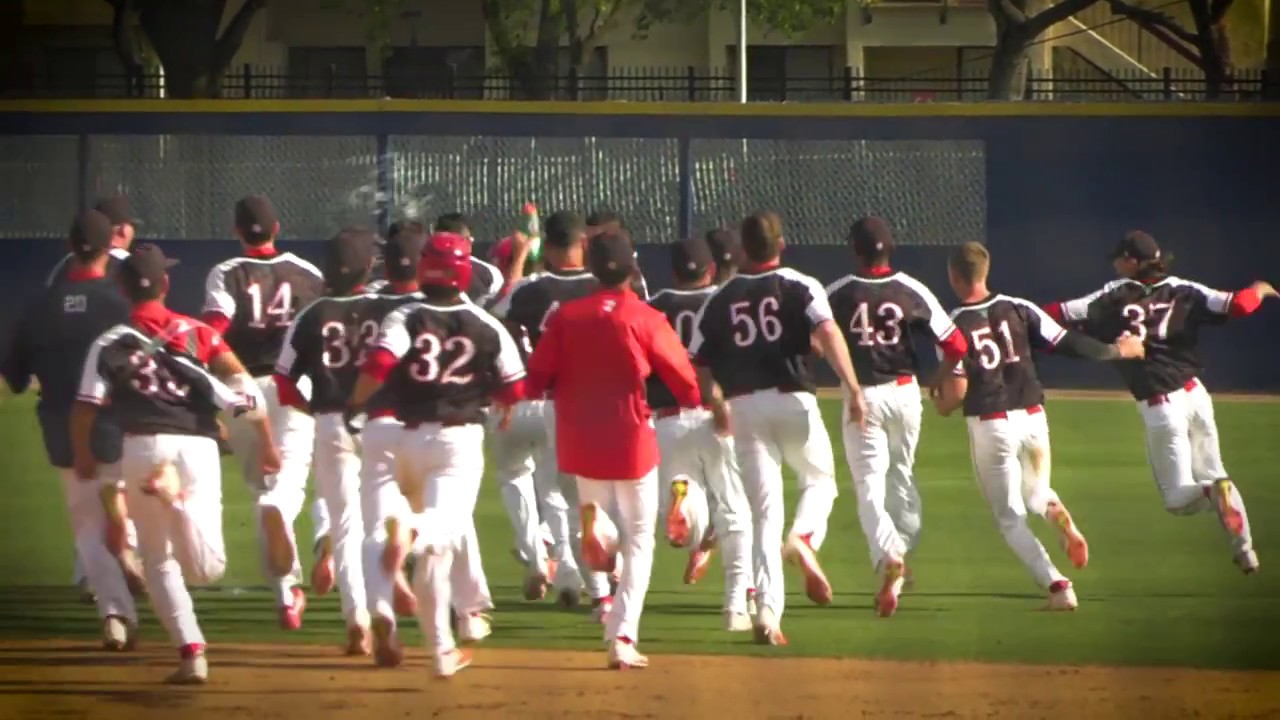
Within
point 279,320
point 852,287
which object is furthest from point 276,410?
point 852,287

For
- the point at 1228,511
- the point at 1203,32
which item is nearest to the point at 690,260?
the point at 1203,32

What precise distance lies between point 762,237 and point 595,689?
175 centimetres

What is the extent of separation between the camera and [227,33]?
26.1ft

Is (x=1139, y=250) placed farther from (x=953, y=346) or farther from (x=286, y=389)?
(x=286, y=389)

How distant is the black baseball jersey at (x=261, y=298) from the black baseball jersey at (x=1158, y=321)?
11.4ft

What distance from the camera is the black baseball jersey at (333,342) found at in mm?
7527

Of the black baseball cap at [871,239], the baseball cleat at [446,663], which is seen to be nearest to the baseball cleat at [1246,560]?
the black baseball cap at [871,239]

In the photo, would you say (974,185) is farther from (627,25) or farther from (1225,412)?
(627,25)

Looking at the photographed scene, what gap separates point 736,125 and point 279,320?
9.98 metres

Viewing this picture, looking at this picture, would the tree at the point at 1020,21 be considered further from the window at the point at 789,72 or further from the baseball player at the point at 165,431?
the baseball player at the point at 165,431

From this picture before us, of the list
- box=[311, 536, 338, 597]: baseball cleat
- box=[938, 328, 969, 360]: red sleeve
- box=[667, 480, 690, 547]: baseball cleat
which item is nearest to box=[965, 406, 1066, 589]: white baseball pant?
box=[938, 328, 969, 360]: red sleeve

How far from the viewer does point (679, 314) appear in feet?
27.5

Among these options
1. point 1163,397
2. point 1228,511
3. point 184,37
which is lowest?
point 1228,511

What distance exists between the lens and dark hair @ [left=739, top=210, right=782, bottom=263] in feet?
25.4
